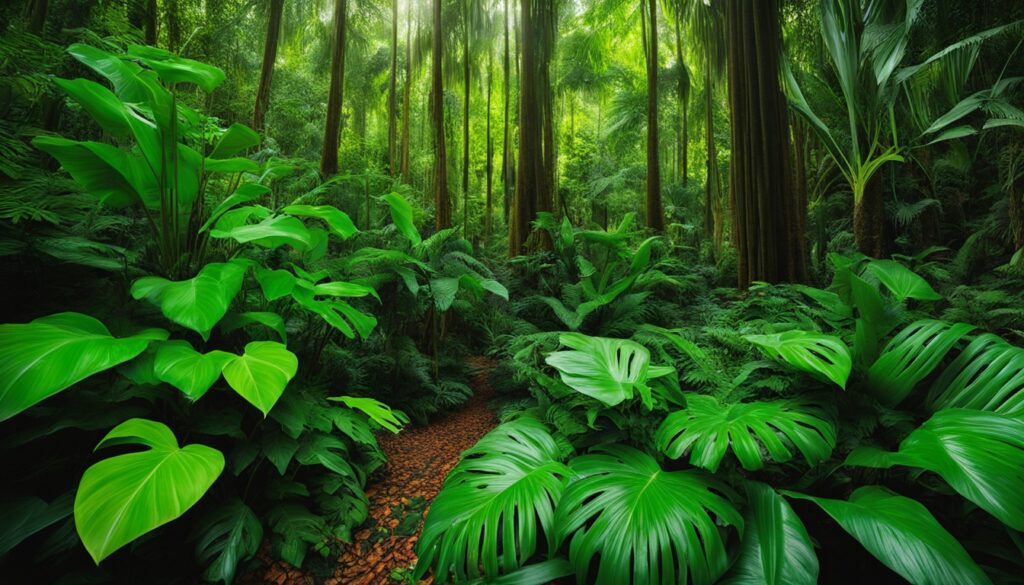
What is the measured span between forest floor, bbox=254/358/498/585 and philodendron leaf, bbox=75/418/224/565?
0.71 meters

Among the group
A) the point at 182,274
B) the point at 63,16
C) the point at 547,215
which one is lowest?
the point at 182,274

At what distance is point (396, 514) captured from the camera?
188cm

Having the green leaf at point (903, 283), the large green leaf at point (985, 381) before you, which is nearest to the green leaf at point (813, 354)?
the large green leaf at point (985, 381)

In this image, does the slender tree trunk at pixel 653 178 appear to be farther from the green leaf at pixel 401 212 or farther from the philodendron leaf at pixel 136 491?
the philodendron leaf at pixel 136 491

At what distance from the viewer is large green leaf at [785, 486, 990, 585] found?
2.99 ft

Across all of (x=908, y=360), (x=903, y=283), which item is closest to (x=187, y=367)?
(x=908, y=360)

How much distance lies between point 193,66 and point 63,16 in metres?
4.28

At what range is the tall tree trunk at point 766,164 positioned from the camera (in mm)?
3701

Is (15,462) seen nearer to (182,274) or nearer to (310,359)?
(182,274)

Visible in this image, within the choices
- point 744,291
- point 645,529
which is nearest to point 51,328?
point 645,529

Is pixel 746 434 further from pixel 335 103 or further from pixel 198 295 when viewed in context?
pixel 335 103

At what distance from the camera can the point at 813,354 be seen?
1576mm

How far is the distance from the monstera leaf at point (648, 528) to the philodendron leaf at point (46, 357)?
1398mm

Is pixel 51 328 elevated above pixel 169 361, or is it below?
above
